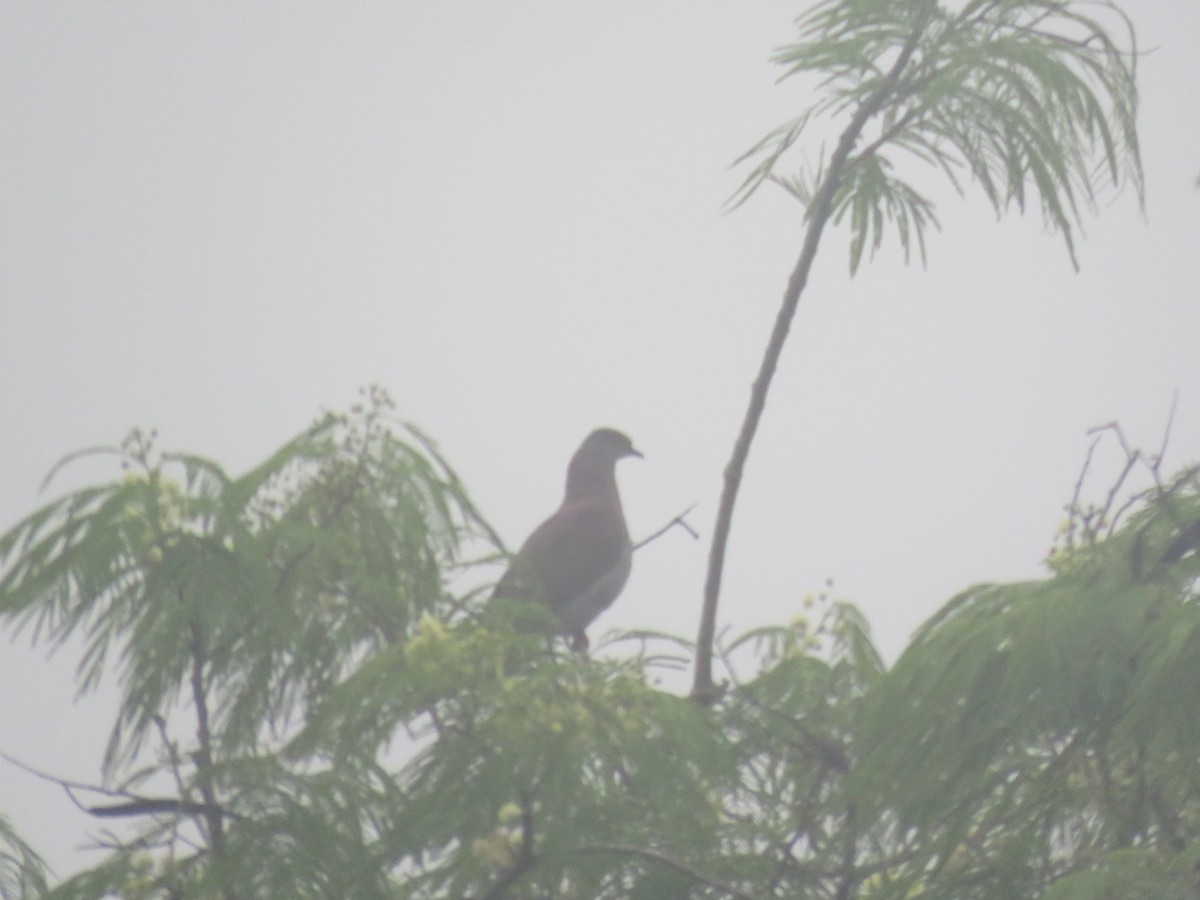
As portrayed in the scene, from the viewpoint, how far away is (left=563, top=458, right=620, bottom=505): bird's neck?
8406 mm

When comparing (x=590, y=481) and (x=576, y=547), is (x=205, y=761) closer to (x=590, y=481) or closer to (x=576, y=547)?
(x=576, y=547)

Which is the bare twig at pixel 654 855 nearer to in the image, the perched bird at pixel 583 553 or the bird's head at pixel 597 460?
the perched bird at pixel 583 553

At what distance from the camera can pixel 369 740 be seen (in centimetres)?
271

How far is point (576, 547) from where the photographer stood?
7.59m

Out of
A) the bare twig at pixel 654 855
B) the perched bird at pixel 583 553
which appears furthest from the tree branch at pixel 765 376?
the perched bird at pixel 583 553

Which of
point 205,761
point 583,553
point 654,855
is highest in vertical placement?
point 583,553

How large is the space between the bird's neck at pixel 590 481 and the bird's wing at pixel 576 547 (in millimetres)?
213

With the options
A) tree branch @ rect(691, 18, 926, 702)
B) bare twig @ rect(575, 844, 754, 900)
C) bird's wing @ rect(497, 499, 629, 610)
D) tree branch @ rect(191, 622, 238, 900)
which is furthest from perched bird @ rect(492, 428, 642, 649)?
bare twig @ rect(575, 844, 754, 900)

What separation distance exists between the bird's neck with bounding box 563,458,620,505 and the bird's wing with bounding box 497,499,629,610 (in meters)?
0.21

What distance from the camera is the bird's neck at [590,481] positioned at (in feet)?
27.6

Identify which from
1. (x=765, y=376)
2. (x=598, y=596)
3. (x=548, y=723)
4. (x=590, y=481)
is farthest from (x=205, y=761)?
(x=590, y=481)

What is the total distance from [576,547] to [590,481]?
930 millimetres

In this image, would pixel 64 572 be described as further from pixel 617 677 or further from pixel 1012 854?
pixel 1012 854

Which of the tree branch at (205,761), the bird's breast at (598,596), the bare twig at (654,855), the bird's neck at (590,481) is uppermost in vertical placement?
the bird's neck at (590,481)
